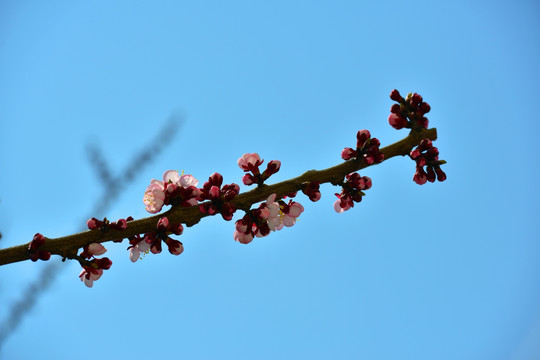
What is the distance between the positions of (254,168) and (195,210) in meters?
0.57

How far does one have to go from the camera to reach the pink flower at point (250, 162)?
3.91 meters

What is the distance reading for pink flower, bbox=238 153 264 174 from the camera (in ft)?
12.8

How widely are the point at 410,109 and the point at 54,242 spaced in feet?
9.22

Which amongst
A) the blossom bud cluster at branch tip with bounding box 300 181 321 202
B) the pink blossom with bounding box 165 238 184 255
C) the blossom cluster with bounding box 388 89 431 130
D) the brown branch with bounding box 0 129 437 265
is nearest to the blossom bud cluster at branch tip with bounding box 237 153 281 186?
the brown branch with bounding box 0 129 437 265

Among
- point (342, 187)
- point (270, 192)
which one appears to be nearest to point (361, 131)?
point (342, 187)

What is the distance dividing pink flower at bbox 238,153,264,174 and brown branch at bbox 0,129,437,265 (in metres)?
0.19

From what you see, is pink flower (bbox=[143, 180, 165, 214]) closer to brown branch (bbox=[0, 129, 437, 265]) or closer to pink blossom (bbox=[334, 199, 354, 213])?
brown branch (bbox=[0, 129, 437, 265])

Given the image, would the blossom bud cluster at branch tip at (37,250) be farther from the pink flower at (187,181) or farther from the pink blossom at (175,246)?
the pink flower at (187,181)

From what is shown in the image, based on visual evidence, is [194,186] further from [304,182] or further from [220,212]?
[304,182]

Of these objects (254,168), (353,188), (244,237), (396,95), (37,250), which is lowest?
(37,250)

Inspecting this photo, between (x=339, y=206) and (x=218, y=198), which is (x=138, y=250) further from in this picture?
(x=339, y=206)

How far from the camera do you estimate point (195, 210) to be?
12.0ft

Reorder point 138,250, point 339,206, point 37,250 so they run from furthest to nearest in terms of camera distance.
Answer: point 339,206
point 138,250
point 37,250

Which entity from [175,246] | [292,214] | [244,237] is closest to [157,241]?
[175,246]
